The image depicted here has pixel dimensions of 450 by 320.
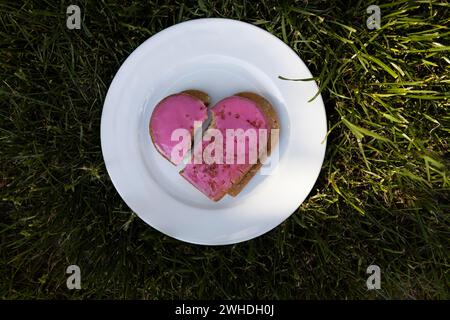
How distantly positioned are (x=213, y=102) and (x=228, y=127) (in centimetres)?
10

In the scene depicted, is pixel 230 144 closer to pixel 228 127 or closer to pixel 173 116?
pixel 228 127

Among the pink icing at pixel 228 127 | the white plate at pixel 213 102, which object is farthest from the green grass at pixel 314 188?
the pink icing at pixel 228 127

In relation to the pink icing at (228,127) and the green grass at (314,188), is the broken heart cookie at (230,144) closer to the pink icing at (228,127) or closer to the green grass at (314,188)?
the pink icing at (228,127)

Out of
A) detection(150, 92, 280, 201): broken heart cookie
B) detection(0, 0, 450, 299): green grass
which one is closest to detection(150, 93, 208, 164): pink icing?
detection(150, 92, 280, 201): broken heart cookie

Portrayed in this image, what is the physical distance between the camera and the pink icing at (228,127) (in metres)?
1.02

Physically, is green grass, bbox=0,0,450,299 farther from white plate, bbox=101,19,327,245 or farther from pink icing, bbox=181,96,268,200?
pink icing, bbox=181,96,268,200

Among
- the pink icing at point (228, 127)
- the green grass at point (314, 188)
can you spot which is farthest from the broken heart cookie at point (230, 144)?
the green grass at point (314, 188)

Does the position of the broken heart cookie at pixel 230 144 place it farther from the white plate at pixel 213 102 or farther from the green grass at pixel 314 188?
the green grass at pixel 314 188

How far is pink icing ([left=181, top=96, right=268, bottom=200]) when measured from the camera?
102cm

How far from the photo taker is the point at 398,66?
42.8 inches

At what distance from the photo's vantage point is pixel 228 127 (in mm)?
1024

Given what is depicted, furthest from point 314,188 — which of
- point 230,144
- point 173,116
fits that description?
point 173,116

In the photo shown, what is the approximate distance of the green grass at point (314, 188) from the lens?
1.10 meters

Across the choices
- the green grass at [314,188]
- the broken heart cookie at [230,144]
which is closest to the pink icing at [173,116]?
the broken heart cookie at [230,144]
